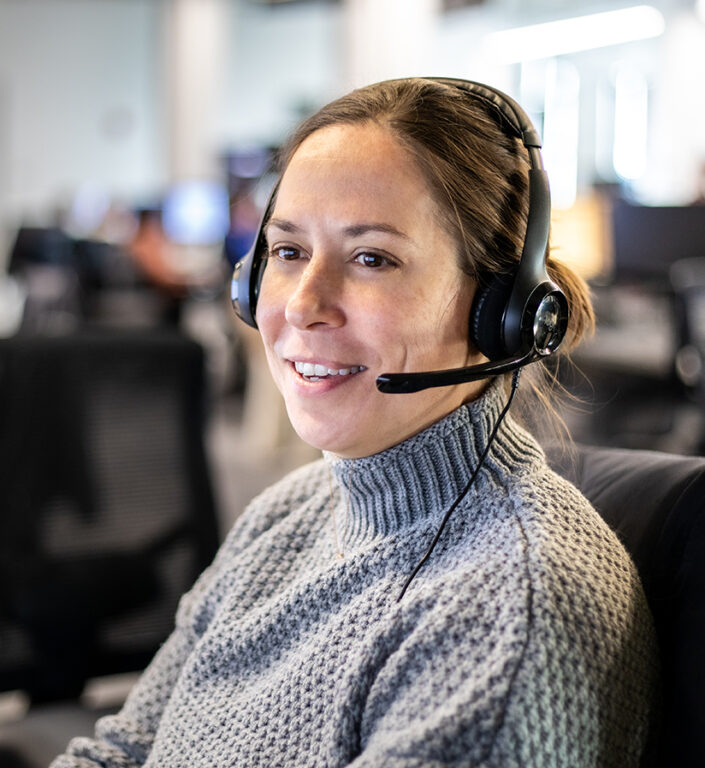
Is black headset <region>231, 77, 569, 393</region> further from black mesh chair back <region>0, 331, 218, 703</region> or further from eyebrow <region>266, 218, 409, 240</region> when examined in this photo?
black mesh chair back <region>0, 331, 218, 703</region>

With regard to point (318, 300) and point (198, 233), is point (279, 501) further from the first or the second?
point (198, 233)

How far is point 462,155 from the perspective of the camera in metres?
0.83

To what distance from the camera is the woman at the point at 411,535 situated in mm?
666

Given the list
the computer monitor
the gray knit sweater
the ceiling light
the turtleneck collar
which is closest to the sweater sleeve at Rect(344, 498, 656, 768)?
the gray knit sweater

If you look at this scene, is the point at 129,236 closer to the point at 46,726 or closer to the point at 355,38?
the point at 355,38

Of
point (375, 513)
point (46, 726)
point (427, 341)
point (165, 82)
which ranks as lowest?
point (46, 726)

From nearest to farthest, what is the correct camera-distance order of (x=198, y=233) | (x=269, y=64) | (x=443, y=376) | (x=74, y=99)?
(x=443, y=376)
(x=198, y=233)
(x=74, y=99)
(x=269, y=64)

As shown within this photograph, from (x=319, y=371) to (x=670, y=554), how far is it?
346mm

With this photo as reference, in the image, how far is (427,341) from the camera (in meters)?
0.82

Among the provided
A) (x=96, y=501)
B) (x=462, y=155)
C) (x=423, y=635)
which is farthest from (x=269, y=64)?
(x=423, y=635)

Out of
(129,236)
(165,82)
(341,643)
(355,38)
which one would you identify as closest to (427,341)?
(341,643)

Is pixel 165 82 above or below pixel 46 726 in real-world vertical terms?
above

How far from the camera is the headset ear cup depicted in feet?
2.73

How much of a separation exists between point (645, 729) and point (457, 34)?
6979 mm
